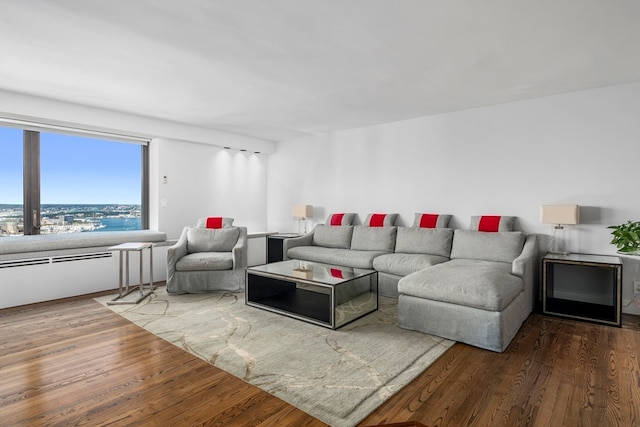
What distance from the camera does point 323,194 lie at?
6.31 meters

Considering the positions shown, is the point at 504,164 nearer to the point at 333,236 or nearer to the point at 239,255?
the point at 333,236

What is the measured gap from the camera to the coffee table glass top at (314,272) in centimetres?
350

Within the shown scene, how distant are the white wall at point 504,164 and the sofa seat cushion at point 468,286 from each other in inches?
52.0

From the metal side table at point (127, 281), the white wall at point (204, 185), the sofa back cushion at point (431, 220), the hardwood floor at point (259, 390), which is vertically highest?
the white wall at point (204, 185)

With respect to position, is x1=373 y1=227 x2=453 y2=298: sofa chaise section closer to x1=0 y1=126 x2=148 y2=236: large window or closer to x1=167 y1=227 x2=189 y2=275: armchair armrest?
x1=167 y1=227 x2=189 y2=275: armchair armrest

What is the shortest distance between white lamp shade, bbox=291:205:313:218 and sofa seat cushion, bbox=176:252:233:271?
1.86 m

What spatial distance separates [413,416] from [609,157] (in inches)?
143

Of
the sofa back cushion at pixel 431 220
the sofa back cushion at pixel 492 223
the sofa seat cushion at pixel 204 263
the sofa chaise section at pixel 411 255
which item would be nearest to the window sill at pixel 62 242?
the sofa seat cushion at pixel 204 263

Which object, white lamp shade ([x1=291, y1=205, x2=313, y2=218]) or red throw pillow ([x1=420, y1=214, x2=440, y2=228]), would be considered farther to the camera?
white lamp shade ([x1=291, y1=205, x2=313, y2=218])

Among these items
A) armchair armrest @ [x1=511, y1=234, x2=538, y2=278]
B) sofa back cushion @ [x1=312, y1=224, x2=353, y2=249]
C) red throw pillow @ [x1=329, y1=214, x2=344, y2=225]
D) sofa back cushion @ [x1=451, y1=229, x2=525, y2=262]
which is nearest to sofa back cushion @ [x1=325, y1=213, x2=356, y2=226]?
red throw pillow @ [x1=329, y1=214, x2=344, y2=225]

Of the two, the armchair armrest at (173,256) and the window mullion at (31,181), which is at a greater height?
the window mullion at (31,181)

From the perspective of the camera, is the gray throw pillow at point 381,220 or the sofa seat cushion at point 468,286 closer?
the sofa seat cushion at point 468,286

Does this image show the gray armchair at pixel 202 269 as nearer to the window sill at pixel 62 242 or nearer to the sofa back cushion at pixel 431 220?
the window sill at pixel 62 242

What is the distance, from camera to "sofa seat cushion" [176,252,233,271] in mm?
4414
